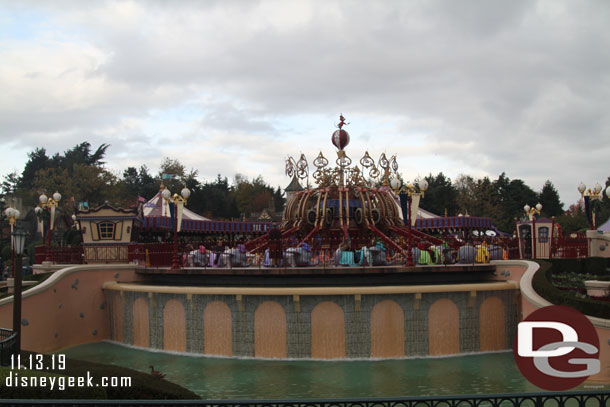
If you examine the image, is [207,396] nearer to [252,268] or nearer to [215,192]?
[252,268]

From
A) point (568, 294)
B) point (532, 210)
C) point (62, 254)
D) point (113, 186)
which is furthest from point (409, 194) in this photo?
point (113, 186)

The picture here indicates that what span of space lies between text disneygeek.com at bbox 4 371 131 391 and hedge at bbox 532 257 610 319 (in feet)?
37.1

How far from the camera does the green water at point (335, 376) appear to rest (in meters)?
14.0

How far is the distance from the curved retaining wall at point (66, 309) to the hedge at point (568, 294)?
1514 cm

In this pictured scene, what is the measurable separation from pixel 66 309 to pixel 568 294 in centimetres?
1662

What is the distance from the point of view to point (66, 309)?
69.4 feet

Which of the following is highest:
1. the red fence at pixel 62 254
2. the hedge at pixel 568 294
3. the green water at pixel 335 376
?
the red fence at pixel 62 254

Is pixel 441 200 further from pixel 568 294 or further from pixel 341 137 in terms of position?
pixel 568 294

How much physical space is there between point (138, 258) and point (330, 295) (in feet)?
32.9

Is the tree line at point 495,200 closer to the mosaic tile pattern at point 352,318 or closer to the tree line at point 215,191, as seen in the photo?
the tree line at point 215,191

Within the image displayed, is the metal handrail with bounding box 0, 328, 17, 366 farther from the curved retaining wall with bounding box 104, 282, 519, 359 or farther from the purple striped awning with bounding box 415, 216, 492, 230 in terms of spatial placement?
the purple striped awning with bounding box 415, 216, 492, 230

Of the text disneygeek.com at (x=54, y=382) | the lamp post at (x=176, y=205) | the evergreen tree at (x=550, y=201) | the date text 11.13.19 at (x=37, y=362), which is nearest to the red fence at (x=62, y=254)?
the lamp post at (x=176, y=205)

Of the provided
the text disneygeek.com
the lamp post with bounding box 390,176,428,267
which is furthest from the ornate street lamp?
the text disneygeek.com

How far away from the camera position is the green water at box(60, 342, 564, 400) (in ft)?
46.0
